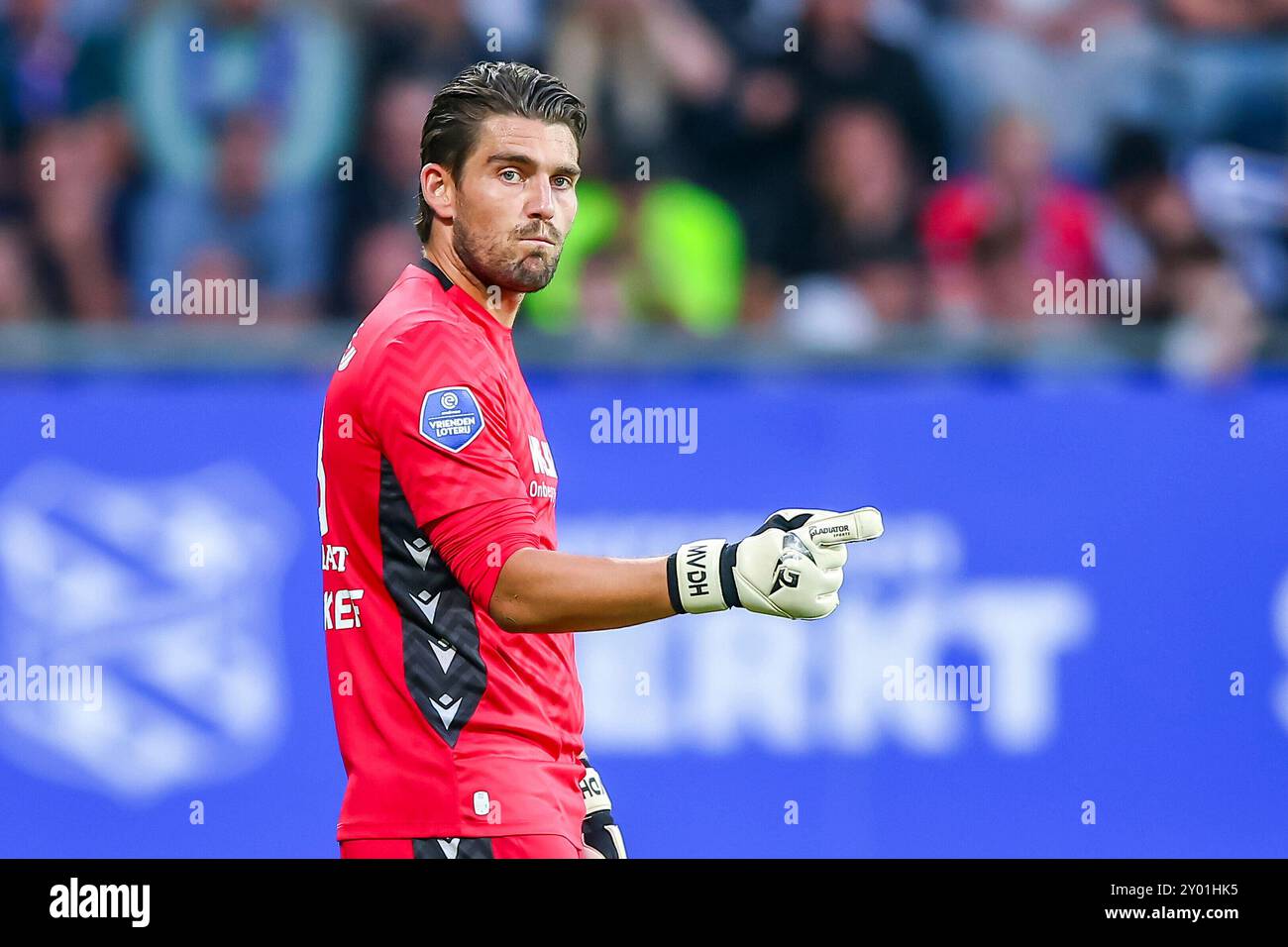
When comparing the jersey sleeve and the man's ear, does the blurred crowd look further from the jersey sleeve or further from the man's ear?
the jersey sleeve

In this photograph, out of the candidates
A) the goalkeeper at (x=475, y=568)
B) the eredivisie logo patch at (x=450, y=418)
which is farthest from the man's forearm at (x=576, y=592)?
the eredivisie logo patch at (x=450, y=418)

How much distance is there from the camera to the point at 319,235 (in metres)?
9.31

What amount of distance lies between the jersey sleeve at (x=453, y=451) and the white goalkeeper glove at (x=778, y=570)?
1.27ft

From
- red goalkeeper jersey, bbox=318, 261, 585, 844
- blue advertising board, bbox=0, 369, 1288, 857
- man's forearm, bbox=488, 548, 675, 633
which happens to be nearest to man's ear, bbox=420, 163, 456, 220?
red goalkeeper jersey, bbox=318, 261, 585, 844

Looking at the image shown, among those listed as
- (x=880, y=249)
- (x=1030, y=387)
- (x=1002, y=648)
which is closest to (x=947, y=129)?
(x=880, y=249)

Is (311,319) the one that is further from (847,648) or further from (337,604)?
(337,604)

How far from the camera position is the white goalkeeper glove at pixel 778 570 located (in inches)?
164

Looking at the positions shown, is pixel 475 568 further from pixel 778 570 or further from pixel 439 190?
pixel 439 190

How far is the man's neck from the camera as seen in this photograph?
190 inches

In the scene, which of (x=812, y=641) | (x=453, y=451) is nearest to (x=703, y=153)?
(x=812, y=641)

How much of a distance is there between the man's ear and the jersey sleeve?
0.45 metres

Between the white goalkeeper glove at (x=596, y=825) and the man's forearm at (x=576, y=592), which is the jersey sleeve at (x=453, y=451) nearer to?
the man's forearm at (x=576, y=592)

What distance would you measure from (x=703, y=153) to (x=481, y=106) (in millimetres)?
4894
